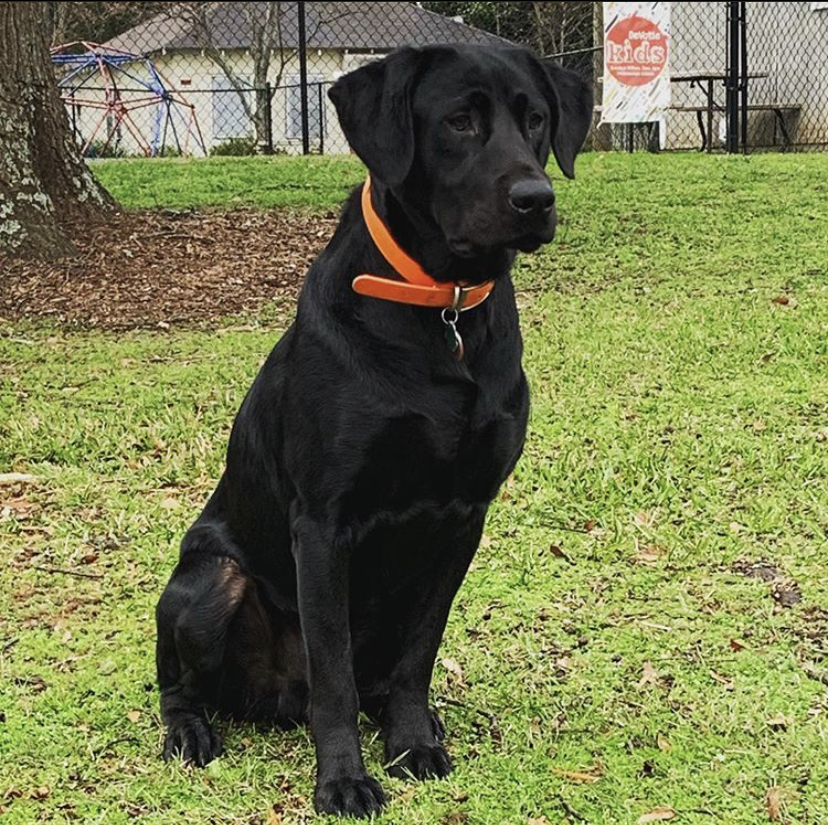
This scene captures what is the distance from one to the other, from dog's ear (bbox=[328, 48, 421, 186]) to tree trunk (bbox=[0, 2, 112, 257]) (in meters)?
5.98

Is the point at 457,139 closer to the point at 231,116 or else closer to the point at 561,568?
the point at 561,568

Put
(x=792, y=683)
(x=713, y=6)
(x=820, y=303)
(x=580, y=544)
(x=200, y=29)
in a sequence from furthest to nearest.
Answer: (x=200, y=29), (x=713, y=6), (x=820, y=303), (x=580, y=544), (x=792, y=683)

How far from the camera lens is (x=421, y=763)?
3.10m

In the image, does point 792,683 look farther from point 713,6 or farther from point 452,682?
point 713,6

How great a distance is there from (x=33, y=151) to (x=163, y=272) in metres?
1.20

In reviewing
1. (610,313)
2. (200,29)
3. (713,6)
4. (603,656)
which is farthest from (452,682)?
(200,29)

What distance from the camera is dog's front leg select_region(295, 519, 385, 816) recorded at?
112 inches

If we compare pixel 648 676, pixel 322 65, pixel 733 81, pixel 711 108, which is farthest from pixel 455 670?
pixel 322 65

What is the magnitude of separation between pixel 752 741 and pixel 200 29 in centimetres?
3207

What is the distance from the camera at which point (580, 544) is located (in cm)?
461

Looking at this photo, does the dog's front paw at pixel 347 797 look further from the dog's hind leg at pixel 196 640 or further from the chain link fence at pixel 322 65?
the chain link fence at pixel 322 65

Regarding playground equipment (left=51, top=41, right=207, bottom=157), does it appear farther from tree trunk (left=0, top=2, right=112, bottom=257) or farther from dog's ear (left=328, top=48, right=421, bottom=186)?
dog's ear (left=328, top=48, right=421, bottom=186)

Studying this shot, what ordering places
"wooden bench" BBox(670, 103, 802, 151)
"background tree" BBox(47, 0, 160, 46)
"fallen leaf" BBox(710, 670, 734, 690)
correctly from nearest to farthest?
1. "fallen leaf" BBox(710, 670, 734, 690)
2. "wooden bench" BBox(670, 103, 802, 151)
3. "background tree" BBox(47, 0, 160, 46)

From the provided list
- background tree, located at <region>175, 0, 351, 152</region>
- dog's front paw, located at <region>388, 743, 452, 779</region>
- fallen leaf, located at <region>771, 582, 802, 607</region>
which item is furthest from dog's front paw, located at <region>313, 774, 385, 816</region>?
background tree, located at <region>175, 0, 351, 152</region>
